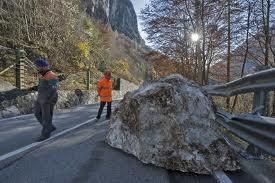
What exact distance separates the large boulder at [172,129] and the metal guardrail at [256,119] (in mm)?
274

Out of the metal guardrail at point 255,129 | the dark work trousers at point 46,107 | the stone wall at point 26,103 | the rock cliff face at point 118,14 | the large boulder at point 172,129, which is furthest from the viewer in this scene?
the rock cliff face at point 118,14

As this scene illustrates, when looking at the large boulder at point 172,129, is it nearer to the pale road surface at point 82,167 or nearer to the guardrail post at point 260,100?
the pale road surface at point 82,167

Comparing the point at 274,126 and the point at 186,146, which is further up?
the point at 274,126

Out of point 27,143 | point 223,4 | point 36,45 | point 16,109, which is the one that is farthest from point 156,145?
point 36,45

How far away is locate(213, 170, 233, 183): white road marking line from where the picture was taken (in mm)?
3709

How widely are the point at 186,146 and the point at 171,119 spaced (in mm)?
515

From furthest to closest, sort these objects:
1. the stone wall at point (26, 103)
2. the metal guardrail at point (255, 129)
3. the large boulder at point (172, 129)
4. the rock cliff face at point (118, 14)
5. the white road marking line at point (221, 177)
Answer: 1. the rock cliff face at point (118, 14)
2. the stone wall at point (26, 103)
3. the large boulder at point (172, 129)
4. the white road marking line at point (221, 177)
5. the metal guardrail at point (255, 129)

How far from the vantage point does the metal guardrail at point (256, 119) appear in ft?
11.5

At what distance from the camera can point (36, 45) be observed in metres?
20.7

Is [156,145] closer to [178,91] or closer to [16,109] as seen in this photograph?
[178,91]

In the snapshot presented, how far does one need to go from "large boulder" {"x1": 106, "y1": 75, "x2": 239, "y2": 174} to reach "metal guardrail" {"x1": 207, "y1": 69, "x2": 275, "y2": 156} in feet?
0.90

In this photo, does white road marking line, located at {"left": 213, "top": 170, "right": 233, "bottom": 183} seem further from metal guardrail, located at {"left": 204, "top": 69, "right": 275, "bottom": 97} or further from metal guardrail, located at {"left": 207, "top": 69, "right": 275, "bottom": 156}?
metal guardrail, located at {"left": 204, "top": 69, "right": 275, "bottom": 97}

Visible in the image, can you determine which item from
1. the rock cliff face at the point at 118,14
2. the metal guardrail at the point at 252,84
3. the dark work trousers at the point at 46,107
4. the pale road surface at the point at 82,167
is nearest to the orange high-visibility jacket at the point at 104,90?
the dark work trousers at the point at 46,107

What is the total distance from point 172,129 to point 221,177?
39.0 inches
